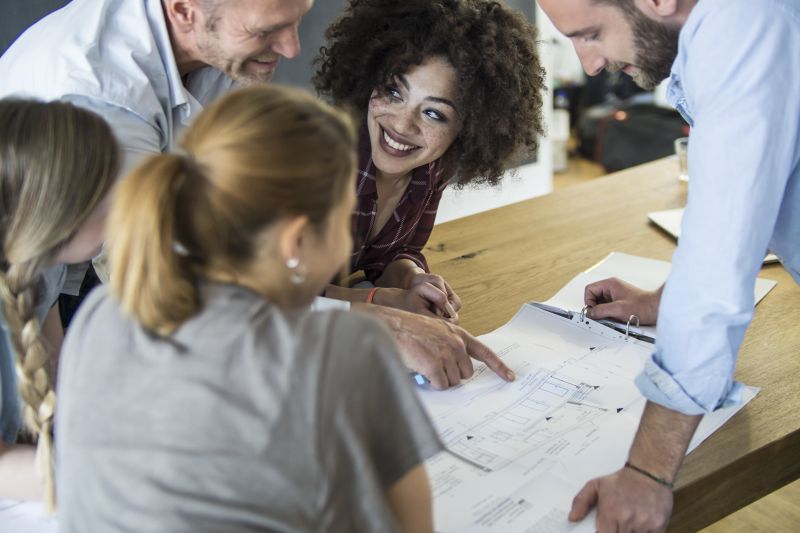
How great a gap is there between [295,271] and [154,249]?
5.3 inches

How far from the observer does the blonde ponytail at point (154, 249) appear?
71cm

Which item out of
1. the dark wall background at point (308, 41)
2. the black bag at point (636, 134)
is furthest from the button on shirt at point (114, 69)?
the black bag at point (636, 134)

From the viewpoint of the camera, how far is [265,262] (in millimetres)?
763

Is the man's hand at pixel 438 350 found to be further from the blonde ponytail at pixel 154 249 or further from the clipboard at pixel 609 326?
the blonde ponytail at pixel 154 249

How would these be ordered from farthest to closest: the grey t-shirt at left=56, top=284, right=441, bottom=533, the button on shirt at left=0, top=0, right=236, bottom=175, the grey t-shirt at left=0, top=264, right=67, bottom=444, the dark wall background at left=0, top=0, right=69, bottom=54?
the dark wall background at left=0, top=0, right=69, bottom=54 → the button on shirt at left=0, top=0, right=236, bottom=175 → the grey t-shirt at left=0, top=264, right=67, bottom=444 → the grey t-shirt at left=56, top=284, right=441, bottom=533

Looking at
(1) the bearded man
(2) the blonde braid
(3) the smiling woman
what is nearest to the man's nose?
(1) the bearded man

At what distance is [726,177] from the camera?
94 cm

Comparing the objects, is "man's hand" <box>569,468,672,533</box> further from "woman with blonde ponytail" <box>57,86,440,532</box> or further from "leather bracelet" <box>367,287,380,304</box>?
"leather bracelet" <box>367,287,380,304</box>

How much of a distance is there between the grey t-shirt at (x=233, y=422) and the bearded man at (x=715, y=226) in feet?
1.20

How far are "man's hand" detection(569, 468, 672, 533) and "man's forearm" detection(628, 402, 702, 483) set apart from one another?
18 mm

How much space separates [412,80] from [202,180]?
38.3 inches

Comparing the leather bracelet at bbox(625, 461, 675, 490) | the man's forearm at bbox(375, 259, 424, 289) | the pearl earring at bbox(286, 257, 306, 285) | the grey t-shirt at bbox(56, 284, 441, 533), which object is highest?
the pearl earring at bbox(286, 257, 306, 285)

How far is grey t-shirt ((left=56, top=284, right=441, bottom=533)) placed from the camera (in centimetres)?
69

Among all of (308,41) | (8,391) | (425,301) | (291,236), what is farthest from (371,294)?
(308,41)
